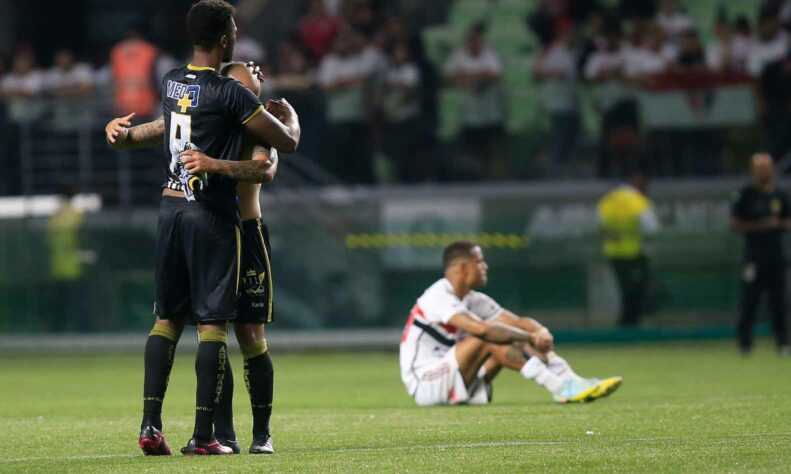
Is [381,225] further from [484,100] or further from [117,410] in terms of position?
[117,410]

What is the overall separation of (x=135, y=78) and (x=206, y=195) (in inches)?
553

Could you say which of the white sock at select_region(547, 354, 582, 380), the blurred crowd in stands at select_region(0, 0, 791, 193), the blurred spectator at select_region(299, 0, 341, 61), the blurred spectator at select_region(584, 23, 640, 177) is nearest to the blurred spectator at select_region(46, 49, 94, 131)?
the blurred crowd in stands at select_region(0, 0, 791, 193)

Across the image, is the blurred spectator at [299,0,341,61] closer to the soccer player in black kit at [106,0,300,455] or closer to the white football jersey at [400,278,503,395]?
the white football jersey at [400,278,503,395]

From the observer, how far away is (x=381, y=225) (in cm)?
1970

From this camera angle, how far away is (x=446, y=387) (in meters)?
11.0

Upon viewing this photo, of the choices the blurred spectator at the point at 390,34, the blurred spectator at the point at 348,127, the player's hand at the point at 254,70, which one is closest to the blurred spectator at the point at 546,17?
the blurred spectator at the point at 390,34

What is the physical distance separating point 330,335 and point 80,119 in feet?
15.1

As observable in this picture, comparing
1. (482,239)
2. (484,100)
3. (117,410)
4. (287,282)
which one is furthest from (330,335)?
(117,410)

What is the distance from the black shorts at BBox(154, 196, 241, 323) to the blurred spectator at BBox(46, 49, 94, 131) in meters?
14.0

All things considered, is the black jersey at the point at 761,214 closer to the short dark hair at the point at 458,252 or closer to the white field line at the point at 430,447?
the short dark hair at the point at 458,252

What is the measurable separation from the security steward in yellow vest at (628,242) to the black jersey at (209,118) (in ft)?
41.4

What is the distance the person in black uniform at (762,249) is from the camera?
17328mm

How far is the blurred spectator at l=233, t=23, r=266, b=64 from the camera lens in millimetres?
20969

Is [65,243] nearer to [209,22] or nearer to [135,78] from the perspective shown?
[135,78]
